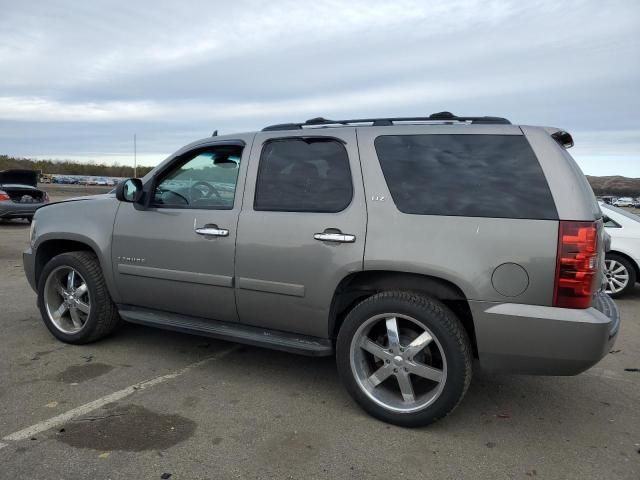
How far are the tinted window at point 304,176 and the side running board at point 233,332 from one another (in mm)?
896

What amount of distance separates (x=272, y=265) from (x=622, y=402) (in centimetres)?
268

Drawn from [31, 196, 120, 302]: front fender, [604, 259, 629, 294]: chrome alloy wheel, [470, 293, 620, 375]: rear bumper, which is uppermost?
[31, 196, 120, 302]: front fender

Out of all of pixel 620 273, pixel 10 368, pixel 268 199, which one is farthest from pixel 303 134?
pixel 620 273

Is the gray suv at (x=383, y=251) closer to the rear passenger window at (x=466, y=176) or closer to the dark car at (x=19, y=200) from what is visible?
the rear passenger window at (x=466, y=176)

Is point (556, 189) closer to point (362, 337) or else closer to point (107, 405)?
point (362, 337)

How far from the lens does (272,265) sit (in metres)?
3.62

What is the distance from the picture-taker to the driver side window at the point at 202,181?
3.99 m

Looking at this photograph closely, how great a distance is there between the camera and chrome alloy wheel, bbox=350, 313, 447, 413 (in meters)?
3.23

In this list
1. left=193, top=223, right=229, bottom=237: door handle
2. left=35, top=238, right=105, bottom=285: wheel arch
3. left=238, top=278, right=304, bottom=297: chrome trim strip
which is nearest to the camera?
left=238, top=278, right=304, bottom=297: chrome trim strip

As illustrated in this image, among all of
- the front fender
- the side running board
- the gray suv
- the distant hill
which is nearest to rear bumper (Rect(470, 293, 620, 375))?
the gray suv

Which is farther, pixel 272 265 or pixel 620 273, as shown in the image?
pixel 620 273

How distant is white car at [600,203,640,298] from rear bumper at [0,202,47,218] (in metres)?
13.6

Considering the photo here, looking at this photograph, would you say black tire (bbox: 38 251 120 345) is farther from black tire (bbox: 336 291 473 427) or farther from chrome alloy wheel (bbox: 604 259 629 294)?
chrome alloy wheel (bbox: 604 259 629 294)

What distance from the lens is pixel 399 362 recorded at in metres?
3.29
